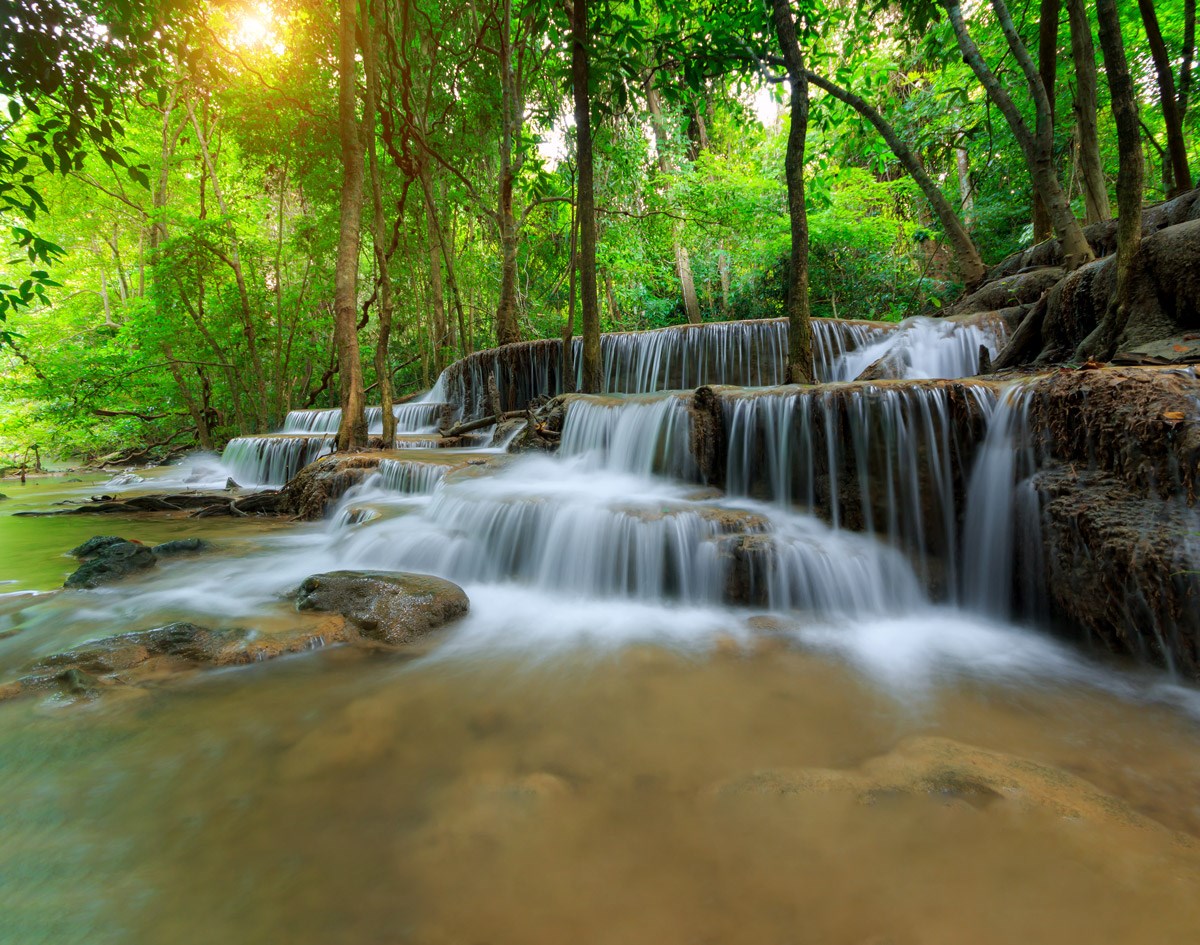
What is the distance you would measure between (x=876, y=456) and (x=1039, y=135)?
309 inches

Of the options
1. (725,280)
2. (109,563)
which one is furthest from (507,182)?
(109,563)

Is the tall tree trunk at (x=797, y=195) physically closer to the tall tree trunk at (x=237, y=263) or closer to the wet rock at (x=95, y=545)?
the wet rock at (x=95, y=545)

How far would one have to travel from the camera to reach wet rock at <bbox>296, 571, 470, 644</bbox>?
10.5 feet

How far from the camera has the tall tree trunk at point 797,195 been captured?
20.7 ft

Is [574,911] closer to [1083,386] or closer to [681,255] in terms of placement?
[1083,386]

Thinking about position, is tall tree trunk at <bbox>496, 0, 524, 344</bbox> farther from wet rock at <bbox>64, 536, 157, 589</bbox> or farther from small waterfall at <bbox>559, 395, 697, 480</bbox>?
wet rock at <bbox>64, 536, 157, 589</bbox>

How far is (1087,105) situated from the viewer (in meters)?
8.31

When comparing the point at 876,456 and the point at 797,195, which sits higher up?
the point at 797,195

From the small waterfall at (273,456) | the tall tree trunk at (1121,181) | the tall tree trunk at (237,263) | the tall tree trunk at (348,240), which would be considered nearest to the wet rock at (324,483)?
the tall tree trunk at (348,240)

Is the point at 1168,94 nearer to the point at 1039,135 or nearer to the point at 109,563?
the point at 1039,135

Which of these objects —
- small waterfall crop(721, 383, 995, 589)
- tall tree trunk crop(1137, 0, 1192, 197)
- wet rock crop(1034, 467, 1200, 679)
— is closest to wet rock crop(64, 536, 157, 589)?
small waterfall crop(721, 383, 995, 589)

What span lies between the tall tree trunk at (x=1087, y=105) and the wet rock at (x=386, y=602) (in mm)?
11365

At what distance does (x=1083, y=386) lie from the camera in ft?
10.5

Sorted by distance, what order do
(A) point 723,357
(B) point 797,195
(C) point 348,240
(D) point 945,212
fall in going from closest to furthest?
1. (B) point 797,195
2. (C) point 348,240
3. (D) point 945,212
4. (A) point 723,357
